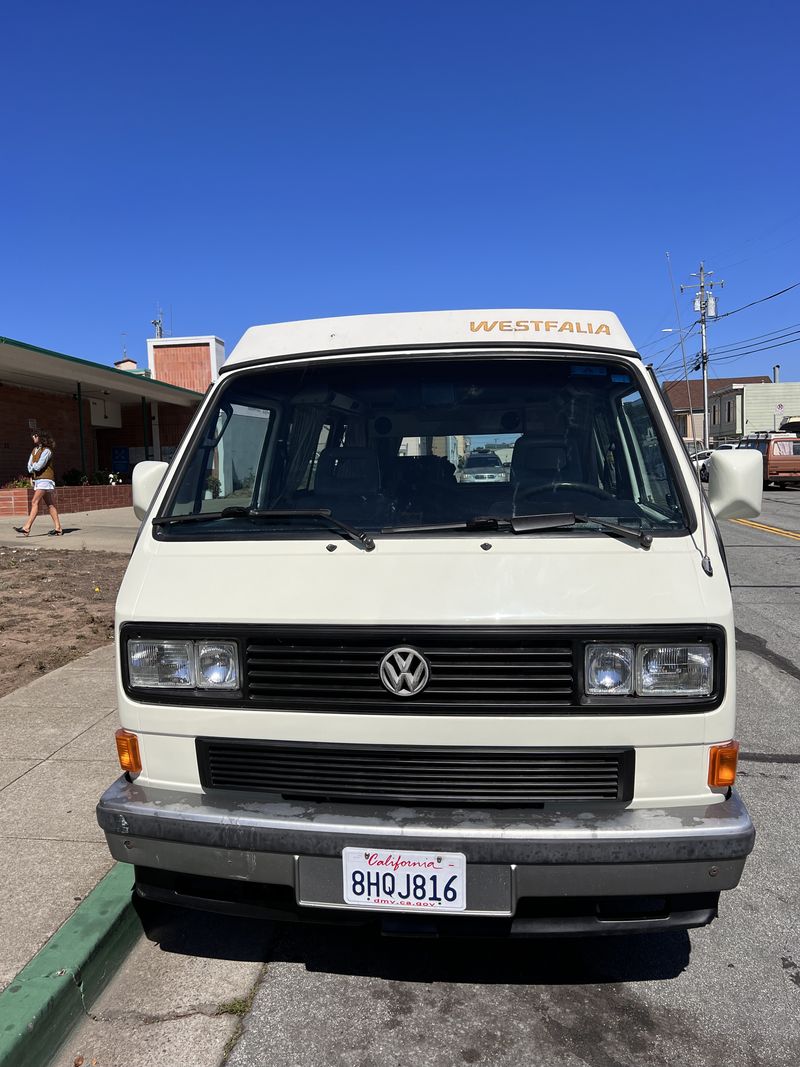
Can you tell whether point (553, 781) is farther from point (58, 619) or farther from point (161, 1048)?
point (58, 619)

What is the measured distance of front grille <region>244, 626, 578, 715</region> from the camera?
2.36 meters

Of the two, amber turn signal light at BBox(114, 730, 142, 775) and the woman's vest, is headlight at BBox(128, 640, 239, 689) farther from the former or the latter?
the woman's vest

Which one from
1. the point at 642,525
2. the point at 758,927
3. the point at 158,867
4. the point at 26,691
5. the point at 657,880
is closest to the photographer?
the point at 657,880

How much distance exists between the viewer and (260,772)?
253cm

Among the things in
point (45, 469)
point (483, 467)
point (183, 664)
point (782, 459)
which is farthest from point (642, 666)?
point (782, 459)

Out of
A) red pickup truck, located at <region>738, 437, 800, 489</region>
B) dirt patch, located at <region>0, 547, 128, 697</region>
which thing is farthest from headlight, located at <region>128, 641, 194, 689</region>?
red pickup truck, located at <region>738, 437, 800, 489</region>

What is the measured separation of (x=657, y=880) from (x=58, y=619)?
7070 mm

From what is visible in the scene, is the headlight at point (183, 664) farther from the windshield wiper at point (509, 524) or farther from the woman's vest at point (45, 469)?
the woman's vest at point (45, 469)

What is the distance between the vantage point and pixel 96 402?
2508 centimetres

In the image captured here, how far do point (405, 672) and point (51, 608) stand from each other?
7.14 meters

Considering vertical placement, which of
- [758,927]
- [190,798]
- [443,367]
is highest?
[443,367]

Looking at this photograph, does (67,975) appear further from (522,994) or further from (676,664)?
(676,664)

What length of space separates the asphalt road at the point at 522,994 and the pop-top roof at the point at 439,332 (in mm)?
2257

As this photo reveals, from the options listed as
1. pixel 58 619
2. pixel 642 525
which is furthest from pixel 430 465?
pixel 58 619
